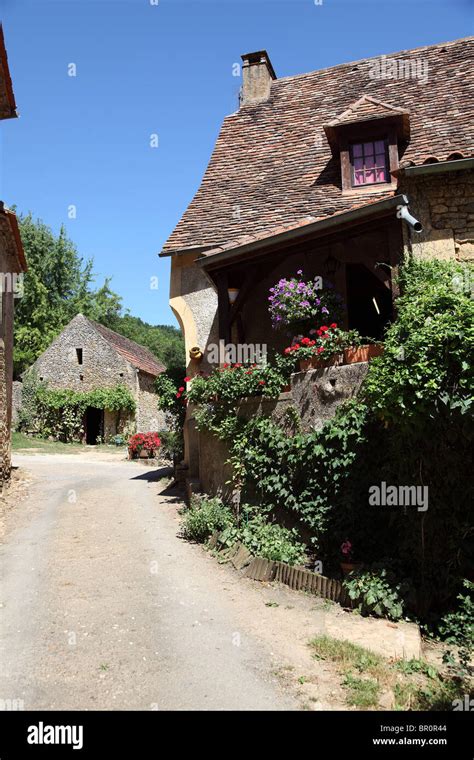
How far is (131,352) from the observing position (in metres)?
28.9

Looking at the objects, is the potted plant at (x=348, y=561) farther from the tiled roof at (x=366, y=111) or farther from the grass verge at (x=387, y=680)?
the tiled roof at (x=366, y=111)

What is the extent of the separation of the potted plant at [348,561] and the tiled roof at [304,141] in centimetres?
573

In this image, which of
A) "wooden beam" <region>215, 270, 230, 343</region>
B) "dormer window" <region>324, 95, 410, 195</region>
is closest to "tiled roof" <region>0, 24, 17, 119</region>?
"wooden beam" <region>215, 270, 230, 343</region>

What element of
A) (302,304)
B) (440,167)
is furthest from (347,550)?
(440,167)

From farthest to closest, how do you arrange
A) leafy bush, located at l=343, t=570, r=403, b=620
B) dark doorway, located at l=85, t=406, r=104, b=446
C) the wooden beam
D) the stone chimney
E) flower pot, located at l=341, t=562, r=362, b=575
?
dark doorway, located at l=85, t=406, r=104, b=446, the stone chimney, the wooden beam, flower pot, located at l=341, t=562, r=362, b=575, leafy bush, located at l=343, t=570, r=403, b=620

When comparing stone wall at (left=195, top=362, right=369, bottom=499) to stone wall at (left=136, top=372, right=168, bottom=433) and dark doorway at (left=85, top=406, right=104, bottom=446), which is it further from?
dark doorway at (left=85, top=406, right=104, bottom=446)

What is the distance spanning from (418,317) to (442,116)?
6787 millimetres

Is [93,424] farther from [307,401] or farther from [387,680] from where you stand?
[387,680]

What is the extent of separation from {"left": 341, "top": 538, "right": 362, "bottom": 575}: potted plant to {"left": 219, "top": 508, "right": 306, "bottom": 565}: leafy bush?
0.66 meters

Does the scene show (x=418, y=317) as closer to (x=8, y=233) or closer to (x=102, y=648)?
(x=102, y=648)

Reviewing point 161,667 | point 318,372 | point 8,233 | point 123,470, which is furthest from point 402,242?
point 123,470

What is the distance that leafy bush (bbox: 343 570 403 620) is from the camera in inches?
239

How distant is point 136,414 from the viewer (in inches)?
1048
